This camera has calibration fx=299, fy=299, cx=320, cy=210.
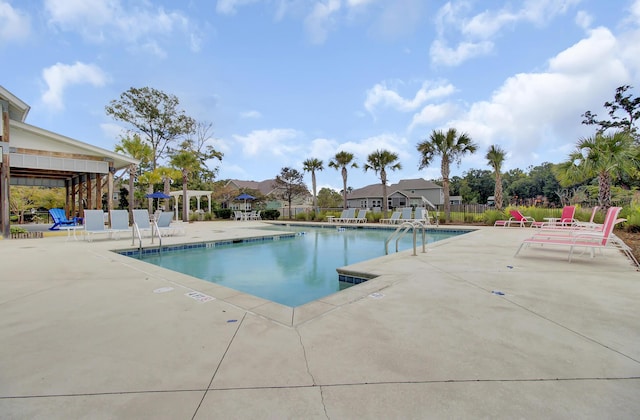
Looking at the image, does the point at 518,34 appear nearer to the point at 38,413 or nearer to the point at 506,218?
the point at 506,218

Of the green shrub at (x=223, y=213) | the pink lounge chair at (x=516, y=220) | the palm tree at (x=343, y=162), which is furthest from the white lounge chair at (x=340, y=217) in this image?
the green shrub at (x=223, y=213)

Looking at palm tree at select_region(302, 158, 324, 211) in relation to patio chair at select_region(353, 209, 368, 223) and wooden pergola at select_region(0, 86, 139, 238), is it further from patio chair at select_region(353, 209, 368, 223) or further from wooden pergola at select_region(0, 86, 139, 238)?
wooden pergola at select_region(0, 86, 139, 238)

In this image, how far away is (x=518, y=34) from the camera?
1186 centimetres

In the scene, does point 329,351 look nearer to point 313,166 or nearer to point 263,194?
point 313,166

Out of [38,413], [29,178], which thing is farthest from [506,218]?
[29,178]

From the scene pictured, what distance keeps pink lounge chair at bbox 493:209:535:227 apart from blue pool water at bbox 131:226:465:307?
682 centimetres

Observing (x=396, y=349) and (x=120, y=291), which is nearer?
(x=396, y=349)

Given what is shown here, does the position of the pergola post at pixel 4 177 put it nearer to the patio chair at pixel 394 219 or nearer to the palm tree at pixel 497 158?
the patio chair at pixel 394 219

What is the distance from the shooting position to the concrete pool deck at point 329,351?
151cm

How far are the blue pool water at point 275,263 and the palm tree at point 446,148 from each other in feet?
27.1

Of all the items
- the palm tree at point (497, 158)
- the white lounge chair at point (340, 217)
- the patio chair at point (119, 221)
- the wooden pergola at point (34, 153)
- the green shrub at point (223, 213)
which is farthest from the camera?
the green shrub at point (223, 213)

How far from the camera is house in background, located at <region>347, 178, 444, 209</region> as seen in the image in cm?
3703

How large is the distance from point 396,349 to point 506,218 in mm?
15161

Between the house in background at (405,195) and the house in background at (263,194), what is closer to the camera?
the house in background at (263,194)
